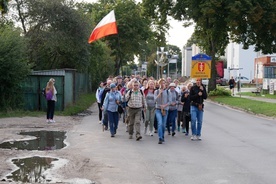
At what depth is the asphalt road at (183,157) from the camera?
329 inches

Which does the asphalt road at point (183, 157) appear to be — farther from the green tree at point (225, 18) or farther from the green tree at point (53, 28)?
the green tree at point (225, 18)

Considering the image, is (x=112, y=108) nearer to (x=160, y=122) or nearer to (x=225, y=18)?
(x=160, y=122)

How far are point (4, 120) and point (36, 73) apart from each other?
4506 millimetres

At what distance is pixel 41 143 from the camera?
12.4 m

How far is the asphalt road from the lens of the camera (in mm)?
8367

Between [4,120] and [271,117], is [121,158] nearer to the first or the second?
[4,120]

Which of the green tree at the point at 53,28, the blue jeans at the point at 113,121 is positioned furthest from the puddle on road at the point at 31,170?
the green tree at the point at 53,28

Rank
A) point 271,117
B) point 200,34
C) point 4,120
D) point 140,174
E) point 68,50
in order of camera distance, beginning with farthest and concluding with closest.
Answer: point 200,34, point 68,50, point 271,117, point 4,120, point 140,174

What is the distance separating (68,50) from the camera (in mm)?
31000

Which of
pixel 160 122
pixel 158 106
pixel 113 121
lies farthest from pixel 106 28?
pixel 160 122

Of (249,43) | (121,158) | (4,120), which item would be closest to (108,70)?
(249,43)

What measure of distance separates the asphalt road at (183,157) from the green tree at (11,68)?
16.7 ft

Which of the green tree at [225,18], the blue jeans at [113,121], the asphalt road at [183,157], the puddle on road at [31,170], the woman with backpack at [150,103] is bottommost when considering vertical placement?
the asphalt road at [183,157]

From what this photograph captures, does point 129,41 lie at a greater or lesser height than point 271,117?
greater
